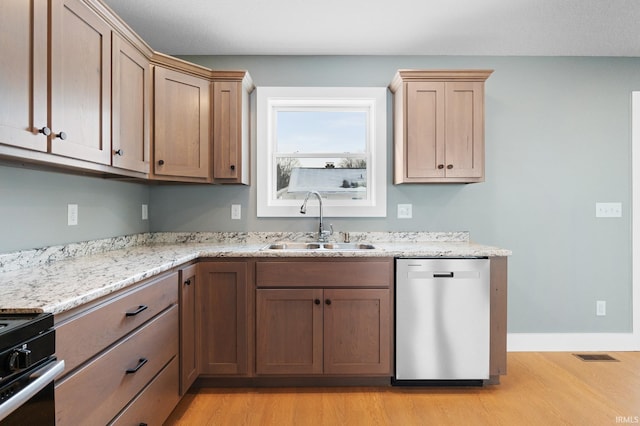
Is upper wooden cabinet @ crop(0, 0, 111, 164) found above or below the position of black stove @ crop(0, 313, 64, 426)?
above

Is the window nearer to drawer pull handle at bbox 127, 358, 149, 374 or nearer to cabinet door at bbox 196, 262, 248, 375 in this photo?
cabinet door at bbox 196, 262, 248, 375

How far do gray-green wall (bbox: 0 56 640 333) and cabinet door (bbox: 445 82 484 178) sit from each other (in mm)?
377

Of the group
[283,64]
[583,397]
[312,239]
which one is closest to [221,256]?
[312,239]

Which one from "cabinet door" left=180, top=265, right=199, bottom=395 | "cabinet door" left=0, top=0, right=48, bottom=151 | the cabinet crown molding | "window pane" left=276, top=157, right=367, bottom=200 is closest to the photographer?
"cabinet door" left=0, top=0, right=48, bottom=151

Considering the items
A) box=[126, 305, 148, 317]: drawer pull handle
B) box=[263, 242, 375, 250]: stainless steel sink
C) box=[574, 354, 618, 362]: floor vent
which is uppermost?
box=[263, 242, 375, 250]: stainless steel sink

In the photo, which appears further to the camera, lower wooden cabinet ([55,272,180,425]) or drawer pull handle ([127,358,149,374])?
drawer pull handle ([127,358,149,374])

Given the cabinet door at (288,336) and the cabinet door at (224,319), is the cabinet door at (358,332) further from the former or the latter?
the cabinet door at (224,319)

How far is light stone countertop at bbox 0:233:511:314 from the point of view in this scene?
1161 mm

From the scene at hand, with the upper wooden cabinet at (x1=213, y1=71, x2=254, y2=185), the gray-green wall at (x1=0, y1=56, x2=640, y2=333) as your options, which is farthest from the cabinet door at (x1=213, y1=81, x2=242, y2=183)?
the gray-green wall at (x1=0, y1=56, x2=640, y2=333)

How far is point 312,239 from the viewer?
2.93m

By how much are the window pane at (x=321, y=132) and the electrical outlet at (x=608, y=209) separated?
6.70 feet

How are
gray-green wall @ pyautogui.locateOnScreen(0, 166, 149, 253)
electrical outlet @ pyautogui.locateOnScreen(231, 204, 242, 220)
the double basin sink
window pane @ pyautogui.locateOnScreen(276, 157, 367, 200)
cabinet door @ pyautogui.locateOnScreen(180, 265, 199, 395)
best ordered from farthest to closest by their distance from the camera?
window pane @ pyautogui.locateOnScreen(276, 157, 367, 200), electrical outlet @ pyautogui.locateOnScreen(231, 204, 242, 220), the double basin sink, cabinet door @ pyautogui.locateOnScreen(180, 265, 199, 395), gray-green wall @ pyautogui.locateOnScreen(0, 166, 149, 253)

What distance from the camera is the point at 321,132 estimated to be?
3061mm

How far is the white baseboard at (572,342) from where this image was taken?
2938 millimetres
